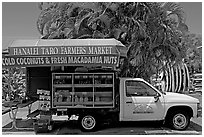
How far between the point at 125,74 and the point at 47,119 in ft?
17.3

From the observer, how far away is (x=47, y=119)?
855 cm

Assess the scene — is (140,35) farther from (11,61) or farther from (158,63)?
(11,61)

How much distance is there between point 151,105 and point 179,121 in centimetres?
95

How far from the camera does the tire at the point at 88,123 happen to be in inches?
336

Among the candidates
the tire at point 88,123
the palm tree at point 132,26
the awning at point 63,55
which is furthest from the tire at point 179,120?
the palm tree at point 132,26

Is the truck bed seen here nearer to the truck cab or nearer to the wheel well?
the truck cab

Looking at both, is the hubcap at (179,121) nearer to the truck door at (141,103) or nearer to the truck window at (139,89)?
the truck door at (141,103)

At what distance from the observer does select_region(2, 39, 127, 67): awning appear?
7875 mm

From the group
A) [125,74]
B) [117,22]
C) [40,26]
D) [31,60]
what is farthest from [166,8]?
[31,60]

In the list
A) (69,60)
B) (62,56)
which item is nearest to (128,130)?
(69,60)

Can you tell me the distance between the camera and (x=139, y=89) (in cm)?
858

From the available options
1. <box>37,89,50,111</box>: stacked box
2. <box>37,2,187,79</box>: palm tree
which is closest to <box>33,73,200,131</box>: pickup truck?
<box>37,89,50,111</box>: stacked box

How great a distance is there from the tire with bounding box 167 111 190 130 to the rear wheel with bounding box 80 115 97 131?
7.02 ft

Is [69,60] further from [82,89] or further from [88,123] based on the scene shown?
[88,123]
